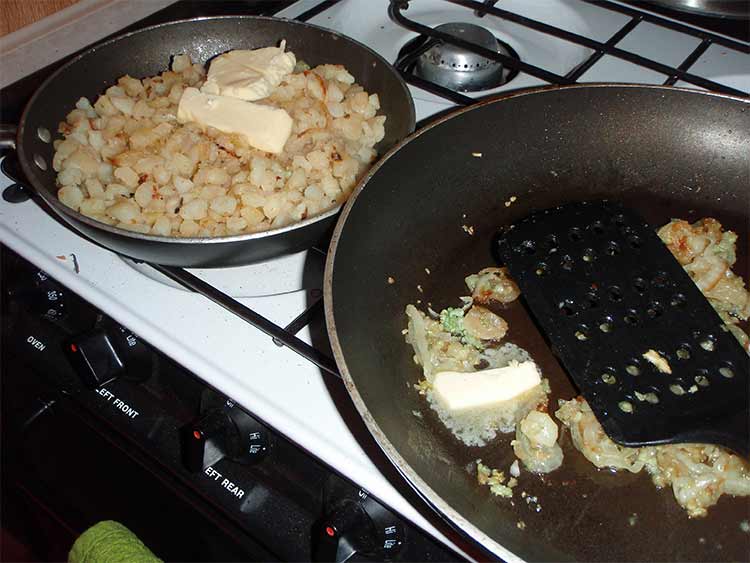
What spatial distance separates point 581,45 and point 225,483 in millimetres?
791

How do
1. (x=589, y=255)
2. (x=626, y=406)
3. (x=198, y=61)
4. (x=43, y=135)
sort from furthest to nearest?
(x=198, y=61) < (x=43, y=135) < (x=589, y=255) < (x=626, y=406)

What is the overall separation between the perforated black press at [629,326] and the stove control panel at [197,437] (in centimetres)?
23

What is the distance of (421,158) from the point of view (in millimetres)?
786

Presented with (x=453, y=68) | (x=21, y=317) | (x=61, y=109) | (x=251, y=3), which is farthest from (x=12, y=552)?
(x=453, y=68)

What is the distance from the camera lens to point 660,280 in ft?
2.43

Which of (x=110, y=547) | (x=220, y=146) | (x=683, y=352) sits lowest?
(x=110, y=547)

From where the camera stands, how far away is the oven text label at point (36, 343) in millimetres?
843

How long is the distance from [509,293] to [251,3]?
759mm

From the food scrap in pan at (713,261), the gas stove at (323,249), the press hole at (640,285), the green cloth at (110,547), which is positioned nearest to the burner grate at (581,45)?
the gas stove at (323,249)

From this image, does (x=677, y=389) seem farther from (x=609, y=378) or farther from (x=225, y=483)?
(x=225, y=483)

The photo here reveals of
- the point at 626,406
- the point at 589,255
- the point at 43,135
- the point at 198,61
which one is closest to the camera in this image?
the point at 626,406

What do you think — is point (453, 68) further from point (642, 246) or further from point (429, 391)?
point (429, 391)

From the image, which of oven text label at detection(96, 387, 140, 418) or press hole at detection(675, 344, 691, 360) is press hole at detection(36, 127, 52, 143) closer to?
oven text label at detection(96, 387, 140, 418)

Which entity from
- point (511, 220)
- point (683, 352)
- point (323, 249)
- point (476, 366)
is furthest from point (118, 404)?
point (683, 352)
